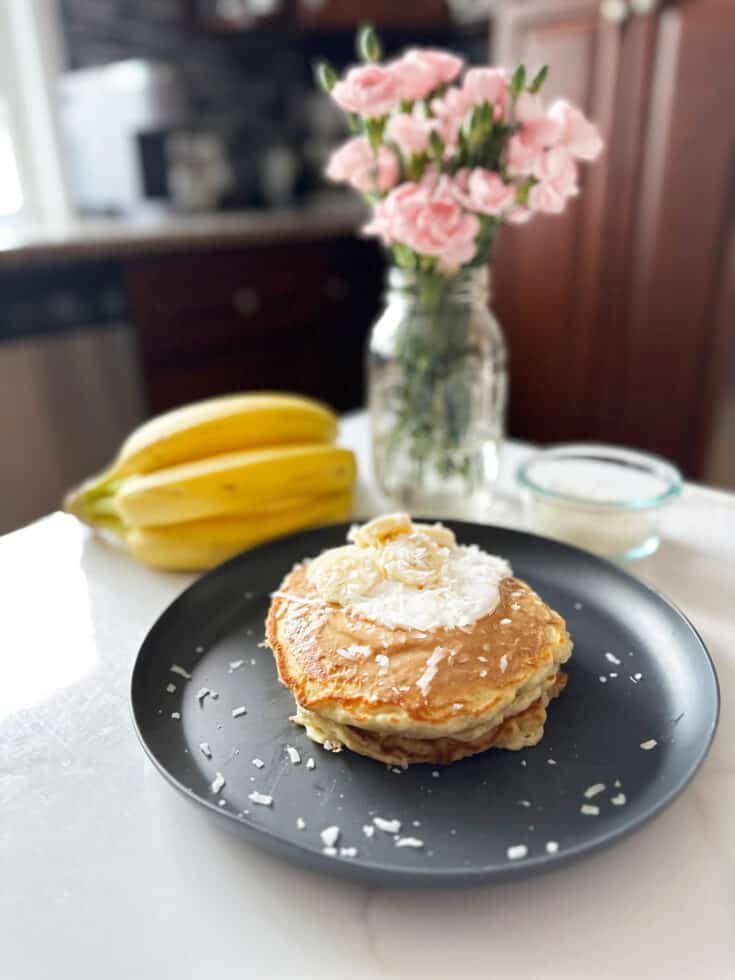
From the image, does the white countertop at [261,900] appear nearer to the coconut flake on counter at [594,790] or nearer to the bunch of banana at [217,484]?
the coconut flake on counter at [594,790]

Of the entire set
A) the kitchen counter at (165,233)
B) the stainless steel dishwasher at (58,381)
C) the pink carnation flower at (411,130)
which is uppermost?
the pink carnation flower at (411,130)

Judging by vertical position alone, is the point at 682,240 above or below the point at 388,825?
above

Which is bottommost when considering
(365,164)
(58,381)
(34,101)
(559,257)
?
(58,381)

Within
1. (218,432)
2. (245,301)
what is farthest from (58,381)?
(218,432)

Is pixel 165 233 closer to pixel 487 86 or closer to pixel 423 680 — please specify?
pixel 487 86

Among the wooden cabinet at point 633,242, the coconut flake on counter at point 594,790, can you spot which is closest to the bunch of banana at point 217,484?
the coconut flake on counter at point 594,790

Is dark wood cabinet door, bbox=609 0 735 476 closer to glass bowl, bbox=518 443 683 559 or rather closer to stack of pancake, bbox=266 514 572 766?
glass bowl, bbox=518 443 683 559

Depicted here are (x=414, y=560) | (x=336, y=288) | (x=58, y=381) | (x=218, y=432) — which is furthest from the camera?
(x=336, y=288)

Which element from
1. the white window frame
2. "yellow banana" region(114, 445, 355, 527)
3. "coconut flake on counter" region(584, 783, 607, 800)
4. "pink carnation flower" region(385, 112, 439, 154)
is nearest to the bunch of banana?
"yellow banana" region(114, 445, 355, 527)
